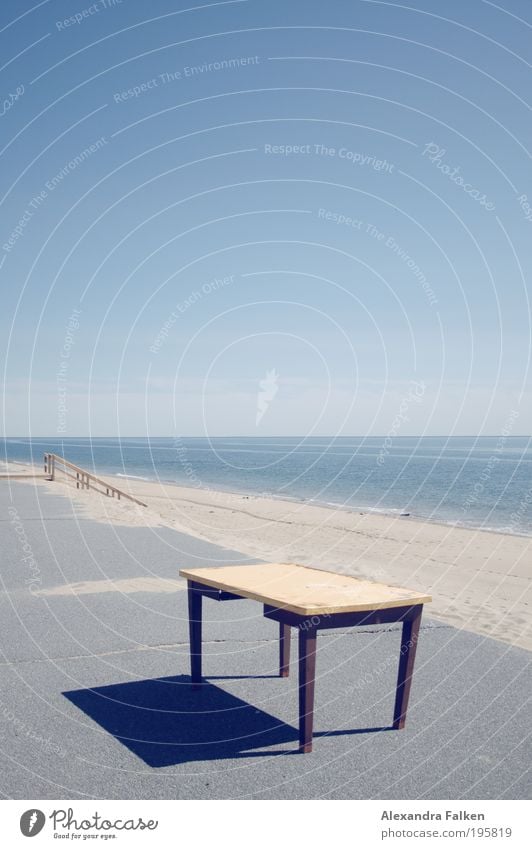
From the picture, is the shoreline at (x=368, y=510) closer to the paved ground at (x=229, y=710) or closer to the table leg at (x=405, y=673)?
the paved ground at (x=229, y=710)

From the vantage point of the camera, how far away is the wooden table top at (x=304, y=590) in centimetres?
445

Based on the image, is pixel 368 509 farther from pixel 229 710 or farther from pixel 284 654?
pixel 229 710

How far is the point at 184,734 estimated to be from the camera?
15.5 ft

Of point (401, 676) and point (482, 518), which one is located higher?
point (401, 676)

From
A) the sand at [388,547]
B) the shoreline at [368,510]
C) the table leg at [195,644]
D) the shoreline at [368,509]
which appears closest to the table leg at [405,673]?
the table leg at [195,644]

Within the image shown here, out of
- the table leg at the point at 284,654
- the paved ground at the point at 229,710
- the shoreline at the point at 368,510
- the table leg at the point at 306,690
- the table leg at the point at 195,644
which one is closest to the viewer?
the paved ground at the point at 229,710

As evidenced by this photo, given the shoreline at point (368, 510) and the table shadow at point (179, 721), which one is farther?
the shoreline at point (368, 510)

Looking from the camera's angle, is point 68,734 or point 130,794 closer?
point 130,794

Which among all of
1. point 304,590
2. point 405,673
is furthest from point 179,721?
point 405,673

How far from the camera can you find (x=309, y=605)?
4.40 meters
